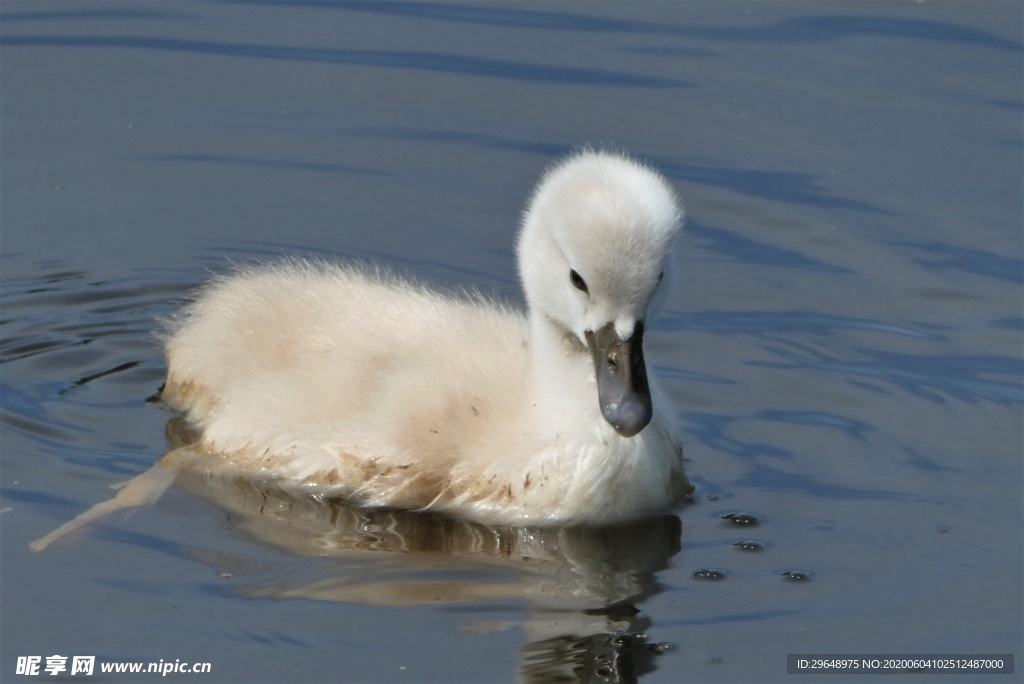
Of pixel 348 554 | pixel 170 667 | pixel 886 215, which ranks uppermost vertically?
pixel 886 215

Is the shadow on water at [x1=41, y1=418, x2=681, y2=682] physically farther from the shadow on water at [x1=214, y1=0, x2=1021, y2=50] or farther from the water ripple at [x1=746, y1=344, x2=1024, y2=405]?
the shadow on water at [x1=214, y1=0, x2=1021, y2=50]

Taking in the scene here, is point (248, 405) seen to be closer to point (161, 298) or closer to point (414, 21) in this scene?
point (161, 298)

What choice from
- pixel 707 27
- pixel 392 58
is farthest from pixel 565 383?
pixel 707 27

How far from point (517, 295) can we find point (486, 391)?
1.67 m

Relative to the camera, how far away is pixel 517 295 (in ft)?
23.4

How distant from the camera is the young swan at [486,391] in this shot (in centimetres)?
504

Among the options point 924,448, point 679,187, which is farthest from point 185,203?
point 924,448

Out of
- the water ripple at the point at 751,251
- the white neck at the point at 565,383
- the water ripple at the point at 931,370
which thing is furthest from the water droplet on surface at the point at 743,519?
the water ripple at the point at 751,251

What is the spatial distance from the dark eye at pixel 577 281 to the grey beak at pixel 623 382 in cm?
13

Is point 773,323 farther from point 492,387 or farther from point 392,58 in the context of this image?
point 392,58

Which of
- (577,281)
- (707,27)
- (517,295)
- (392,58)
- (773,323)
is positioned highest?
(707,27)

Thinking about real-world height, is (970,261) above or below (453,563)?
above

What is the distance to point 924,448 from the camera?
601 centimetres

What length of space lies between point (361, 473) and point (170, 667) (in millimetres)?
1060
